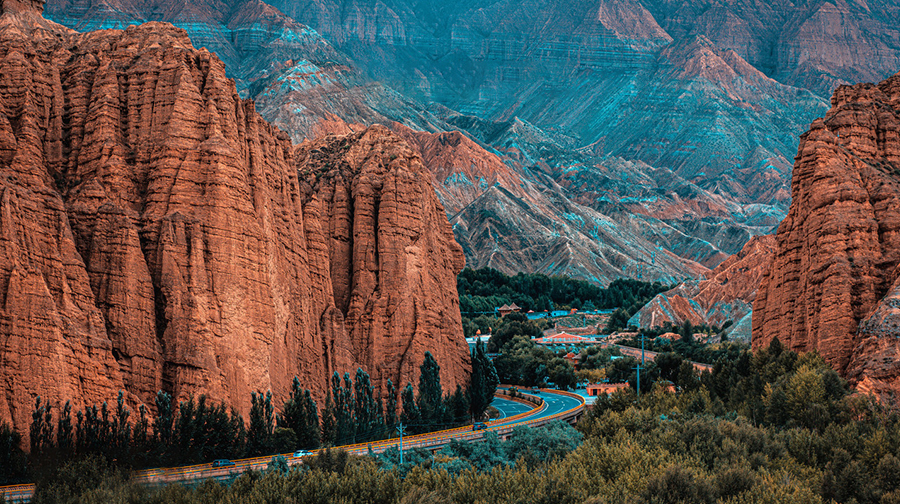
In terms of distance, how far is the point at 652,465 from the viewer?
6675cm

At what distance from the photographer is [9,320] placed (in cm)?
6656

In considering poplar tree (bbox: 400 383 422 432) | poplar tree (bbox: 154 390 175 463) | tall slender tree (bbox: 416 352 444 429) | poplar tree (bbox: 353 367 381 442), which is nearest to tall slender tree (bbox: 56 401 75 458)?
poplar tree (bbox: 154 390 175 463)

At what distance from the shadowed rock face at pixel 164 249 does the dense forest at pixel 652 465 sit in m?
9.44

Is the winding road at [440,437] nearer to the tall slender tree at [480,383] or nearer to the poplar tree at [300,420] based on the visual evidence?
the tall slender tree at [480,383]

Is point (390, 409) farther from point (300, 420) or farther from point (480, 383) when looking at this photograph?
point (300, 420)

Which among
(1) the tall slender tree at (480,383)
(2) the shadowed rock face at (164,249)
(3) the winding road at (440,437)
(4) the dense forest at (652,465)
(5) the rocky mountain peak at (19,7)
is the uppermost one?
(5) the rocky mountain peak at (19,7)

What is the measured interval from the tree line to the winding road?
1.34 metres

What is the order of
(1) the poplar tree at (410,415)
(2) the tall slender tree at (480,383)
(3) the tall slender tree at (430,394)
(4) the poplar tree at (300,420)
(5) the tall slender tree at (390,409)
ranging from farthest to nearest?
(2) the tall slender tree at (480,383) → (3) the tall slender tree at (430,394) → (1) the poplar tree at (410,415) → (5) the tall slender tree at (390,409) → (4) the poplar tree at (300,420)

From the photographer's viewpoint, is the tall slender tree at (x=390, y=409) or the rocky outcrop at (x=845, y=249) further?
the tall slender tree at (x=390, y=409)

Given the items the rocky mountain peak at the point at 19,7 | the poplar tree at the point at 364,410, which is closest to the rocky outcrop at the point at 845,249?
the poplar tree at the point at 364,410

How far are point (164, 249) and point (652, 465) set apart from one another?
3536 centimetres

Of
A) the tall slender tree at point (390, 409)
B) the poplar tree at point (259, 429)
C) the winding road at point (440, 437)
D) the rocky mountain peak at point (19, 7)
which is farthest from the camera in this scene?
the rocky mountain peak at point (19, 7)

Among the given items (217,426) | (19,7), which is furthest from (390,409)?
(19,7)

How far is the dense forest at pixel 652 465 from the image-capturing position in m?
57.8
